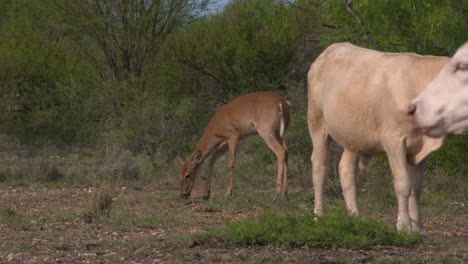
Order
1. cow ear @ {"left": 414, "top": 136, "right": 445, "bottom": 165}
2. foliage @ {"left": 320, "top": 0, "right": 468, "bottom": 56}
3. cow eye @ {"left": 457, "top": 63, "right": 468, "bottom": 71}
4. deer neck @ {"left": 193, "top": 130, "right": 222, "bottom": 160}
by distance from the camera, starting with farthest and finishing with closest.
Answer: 1. deer neck @ {"left": 193, "top": 130, "right": 222, "bottom": 160}
2. foliage @ {"left": 320, "top": 0, "right": 468, "bottom": 56}
3. cow ear @ {"left": 414, "top": 136, "right": 445, "bottom": 165}
4. cow eye @ {"left": 457, "top": 63, "right": 468, "bottom": 71}

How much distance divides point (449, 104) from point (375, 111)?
2821 millimetres

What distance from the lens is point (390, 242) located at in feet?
24.4

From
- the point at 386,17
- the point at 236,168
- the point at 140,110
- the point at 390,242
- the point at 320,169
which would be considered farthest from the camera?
the point at 140,110

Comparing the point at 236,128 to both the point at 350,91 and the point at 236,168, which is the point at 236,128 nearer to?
the point at 236,168

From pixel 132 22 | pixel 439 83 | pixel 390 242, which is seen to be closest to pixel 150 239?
pixel 390 242

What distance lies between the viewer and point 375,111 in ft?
25.7

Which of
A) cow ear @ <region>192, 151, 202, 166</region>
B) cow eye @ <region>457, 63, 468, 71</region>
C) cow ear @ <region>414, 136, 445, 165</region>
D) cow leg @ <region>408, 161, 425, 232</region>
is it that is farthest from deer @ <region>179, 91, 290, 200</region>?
cow eye @ <region>457, 63, 468, 71</region>

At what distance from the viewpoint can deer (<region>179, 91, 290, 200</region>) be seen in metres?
14.9

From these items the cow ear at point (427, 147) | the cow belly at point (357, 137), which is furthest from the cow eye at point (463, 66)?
the cow belly at point (357, 137)

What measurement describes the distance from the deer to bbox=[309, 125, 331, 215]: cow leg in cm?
504

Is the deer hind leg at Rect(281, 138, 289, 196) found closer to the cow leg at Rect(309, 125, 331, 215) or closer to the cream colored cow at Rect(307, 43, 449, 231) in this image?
the cow leg at Rect(309, 125, 331, 215)

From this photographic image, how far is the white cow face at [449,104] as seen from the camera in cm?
501

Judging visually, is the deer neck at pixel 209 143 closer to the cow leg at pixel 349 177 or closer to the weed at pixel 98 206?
the weed at pixel 98 206

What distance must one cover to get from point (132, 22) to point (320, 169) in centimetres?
1557
